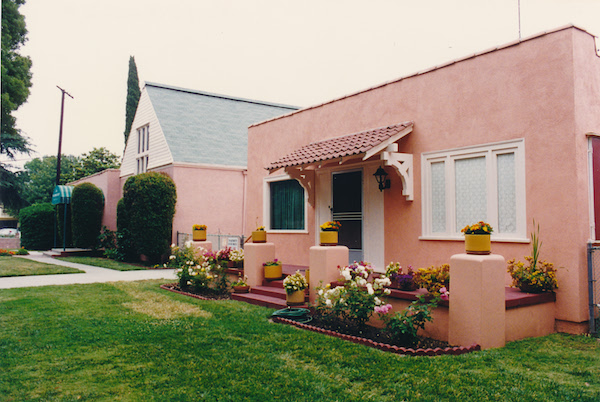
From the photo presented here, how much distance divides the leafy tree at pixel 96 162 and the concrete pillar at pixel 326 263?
3444cm

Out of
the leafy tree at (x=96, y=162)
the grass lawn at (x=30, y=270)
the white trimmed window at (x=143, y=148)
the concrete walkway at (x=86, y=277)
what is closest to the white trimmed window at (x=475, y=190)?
the concrete walkway at (x=86, y=277)

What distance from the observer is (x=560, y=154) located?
6.42m

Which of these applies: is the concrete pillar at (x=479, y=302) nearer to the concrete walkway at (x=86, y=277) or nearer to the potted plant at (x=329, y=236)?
the potted plant at (x=329, y=236)

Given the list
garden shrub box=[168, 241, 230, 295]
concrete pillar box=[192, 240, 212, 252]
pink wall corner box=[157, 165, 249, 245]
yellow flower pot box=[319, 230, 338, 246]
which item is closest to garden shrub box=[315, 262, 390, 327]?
yellow flower pot box=[319, 230, 338, 246]

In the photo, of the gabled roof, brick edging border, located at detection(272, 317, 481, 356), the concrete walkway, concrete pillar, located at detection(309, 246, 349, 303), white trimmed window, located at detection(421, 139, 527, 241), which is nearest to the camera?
brick edging border, located at detection(272, 317, 481, 356)

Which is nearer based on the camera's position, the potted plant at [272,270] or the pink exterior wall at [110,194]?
the potted plant at [272,270]

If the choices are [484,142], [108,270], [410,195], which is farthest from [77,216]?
[484,142]

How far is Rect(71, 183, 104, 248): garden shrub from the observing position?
71.2ft

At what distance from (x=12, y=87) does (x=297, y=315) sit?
14.4 m

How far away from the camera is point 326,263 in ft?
25.2

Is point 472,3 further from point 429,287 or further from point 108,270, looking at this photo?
point 108,270

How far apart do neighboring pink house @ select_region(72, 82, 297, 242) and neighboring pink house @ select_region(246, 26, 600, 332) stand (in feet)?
26.8

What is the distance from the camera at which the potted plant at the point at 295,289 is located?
7988mm

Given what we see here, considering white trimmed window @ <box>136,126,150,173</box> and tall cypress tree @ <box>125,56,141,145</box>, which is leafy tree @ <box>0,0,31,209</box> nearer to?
white trimmed window @ <box>136,126,150,173</box>
